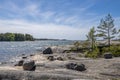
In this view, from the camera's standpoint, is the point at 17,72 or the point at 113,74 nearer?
the point at 17,72

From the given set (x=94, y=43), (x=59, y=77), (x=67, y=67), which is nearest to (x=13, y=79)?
(x=59, y=77)

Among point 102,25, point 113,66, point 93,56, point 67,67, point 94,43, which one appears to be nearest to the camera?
point 67,67

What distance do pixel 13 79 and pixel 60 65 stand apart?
829 centimetres

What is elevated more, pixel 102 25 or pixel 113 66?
pixel 102 25

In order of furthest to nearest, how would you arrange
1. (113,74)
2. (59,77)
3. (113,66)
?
(113,66) → (113,74) → (59,77)

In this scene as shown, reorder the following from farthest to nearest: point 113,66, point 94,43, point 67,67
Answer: point 94,43 → point 113,66 → point 67,67

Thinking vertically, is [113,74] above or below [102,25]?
below

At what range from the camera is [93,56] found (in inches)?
1871

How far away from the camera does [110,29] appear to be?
71500 millimetres

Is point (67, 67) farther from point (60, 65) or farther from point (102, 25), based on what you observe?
point (102, 25)

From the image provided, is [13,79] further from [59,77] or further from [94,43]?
[94,43]

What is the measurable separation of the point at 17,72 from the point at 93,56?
88.4 ft

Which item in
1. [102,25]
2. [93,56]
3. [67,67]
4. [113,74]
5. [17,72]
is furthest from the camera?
[102,25]

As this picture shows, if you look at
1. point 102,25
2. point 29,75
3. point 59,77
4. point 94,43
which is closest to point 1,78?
point 29,75
